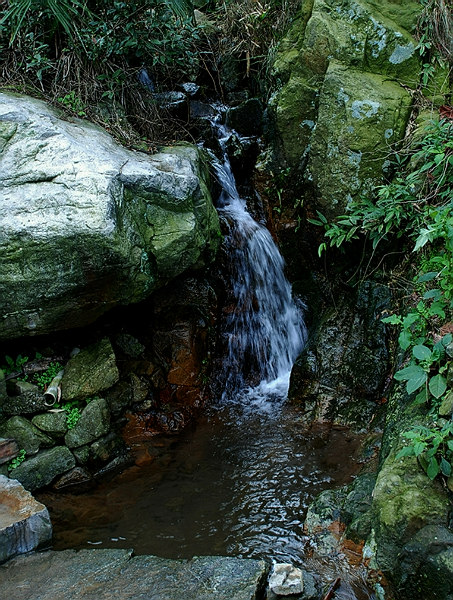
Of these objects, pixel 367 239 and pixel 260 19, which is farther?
pixel 260 19

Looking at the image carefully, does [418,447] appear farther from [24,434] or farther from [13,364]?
[13,364]

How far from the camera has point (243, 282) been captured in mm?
5820

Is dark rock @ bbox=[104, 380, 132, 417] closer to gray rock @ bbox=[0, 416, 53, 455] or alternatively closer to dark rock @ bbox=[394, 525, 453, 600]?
gray rock @ bbox=[0, 416, 53, 455]

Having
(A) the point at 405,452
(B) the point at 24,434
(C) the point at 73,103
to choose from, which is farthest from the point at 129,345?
(A) the point at 405,452

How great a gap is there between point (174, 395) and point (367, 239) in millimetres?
2613

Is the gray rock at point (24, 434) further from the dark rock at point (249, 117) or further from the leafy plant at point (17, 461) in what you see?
the dark rock at point (249, 117)

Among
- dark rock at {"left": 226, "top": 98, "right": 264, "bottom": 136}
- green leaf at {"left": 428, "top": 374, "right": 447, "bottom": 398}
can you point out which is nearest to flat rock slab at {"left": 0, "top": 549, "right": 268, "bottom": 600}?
green leaf at {"left": 428, "top": 374, "right": 447, "bottom": 398}

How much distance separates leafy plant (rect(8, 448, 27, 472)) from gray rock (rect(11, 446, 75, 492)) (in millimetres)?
27

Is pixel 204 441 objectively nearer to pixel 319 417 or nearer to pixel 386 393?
pixel 319 417

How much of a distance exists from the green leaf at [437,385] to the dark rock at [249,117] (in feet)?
14.6

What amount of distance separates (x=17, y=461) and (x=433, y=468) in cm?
332

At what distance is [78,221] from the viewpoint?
12.3ft

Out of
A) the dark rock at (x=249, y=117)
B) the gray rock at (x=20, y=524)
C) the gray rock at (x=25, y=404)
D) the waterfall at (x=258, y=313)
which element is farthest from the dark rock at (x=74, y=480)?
the dark rock at (x=249, y=117)

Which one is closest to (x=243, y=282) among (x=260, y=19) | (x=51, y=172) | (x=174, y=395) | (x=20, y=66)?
(x=174, y=395)
